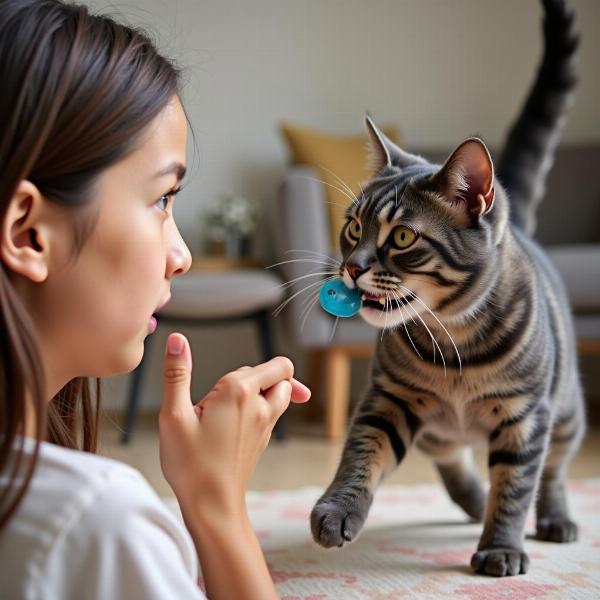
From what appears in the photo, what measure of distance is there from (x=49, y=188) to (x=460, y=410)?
75 cm

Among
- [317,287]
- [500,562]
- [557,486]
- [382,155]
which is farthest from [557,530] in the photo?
[317,287]

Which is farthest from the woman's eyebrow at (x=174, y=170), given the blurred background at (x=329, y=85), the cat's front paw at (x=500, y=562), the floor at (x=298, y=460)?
the blurred background at (x=329, y=85)

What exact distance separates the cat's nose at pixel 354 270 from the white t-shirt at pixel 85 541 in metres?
0.59

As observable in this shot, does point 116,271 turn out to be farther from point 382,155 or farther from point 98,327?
point 382,155

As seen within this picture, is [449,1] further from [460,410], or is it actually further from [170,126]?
[170,126]

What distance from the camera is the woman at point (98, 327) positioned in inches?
22.0

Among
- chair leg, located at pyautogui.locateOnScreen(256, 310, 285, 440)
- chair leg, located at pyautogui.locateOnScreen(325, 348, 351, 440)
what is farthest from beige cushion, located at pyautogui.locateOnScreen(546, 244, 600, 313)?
chair leg, located at pyautogui.locateOnScreen(256, 310, 285, 440)

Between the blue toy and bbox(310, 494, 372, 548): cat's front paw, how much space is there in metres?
0.25

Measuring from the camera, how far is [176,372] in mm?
774

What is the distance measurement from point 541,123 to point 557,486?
702mm

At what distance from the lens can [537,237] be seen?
3.40m

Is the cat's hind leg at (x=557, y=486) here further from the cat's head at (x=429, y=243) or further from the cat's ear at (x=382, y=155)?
the cat's ear at (x=382, y=155)

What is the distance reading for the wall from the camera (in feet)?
11.8

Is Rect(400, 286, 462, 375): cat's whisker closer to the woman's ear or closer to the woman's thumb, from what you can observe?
the woman's thumb
